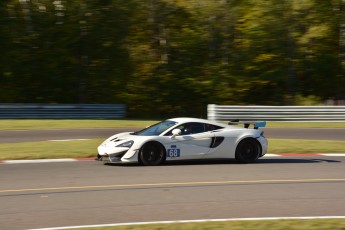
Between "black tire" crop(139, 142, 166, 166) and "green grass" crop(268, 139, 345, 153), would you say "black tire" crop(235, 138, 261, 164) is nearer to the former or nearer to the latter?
"black tire" crop(139, 142, 166, 166)

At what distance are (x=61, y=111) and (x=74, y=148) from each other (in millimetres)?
12884

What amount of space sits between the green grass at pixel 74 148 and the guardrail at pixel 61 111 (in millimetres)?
10354

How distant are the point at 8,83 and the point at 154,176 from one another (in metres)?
23.1

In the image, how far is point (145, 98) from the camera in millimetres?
35656

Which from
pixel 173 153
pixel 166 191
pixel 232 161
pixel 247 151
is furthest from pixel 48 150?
pixel 166 191

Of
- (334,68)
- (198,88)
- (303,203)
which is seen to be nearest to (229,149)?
(303,203)

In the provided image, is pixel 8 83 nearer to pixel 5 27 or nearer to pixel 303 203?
pixel 5 27

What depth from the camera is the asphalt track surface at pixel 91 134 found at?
69.1ft

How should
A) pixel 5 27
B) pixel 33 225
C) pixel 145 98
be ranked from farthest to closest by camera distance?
pixel 145 98, pixel 5 27, pixel 33 225

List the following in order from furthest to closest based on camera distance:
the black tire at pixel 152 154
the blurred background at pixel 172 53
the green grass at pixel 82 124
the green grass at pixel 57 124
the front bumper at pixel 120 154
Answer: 1. the blurred background at pixel 172 53
2. the green grass at pixel 82 124
3. the green grass at pixel 57 124
4. the black tire at pixel 152 154
5. the front bumper at pixel 120 154

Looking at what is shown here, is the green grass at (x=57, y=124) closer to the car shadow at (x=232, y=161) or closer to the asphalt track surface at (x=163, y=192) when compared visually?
the car shadow at (x=232, y=161)

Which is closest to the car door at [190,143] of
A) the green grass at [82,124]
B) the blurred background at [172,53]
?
the green grass at [82,124]

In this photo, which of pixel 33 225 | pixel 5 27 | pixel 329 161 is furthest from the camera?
pixel 5 27

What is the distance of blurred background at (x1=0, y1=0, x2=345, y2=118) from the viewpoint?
112 feet
